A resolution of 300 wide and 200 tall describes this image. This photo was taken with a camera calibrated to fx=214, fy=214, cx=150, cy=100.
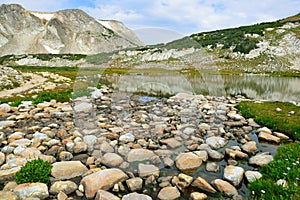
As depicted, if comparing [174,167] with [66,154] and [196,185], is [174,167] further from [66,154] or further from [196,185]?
[66,154]

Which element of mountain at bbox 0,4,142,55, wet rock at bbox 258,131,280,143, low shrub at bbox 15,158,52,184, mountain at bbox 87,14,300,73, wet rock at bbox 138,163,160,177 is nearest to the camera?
low shrub at bbox 15,158,52,184

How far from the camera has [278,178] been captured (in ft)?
15.1

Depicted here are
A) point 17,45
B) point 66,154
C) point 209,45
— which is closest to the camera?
point 66,154

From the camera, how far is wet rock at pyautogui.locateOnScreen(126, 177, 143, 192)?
480cm

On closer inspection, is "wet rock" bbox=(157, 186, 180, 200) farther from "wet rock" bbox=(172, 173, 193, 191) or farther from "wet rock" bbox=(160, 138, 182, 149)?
"wet rock" bbox=(160, 138, 182, 149)

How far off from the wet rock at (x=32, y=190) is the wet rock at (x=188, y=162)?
10.5ft

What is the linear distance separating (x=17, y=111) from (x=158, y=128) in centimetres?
749


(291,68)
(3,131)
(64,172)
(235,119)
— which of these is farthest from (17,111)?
(291,68)

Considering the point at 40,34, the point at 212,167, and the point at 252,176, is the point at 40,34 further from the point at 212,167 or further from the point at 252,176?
the point at 252,176

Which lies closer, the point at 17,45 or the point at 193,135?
the point at 193,135

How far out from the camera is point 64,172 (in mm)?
Answer: 5273

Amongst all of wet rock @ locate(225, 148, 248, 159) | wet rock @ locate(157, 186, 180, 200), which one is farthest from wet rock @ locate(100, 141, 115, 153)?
wet rock @ locate(225, 148, 248, 159)

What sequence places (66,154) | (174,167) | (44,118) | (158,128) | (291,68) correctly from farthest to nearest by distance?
(291,68) < (44,118) < (158,128) < (66,154) < (174,167)

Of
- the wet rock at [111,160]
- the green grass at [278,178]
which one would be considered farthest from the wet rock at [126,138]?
the green grass at [278,178]
